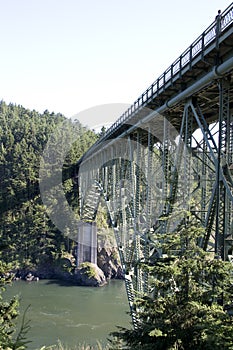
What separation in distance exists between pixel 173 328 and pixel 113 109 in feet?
68.1

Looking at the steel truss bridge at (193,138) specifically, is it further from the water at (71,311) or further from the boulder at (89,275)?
the boulder at (89,275)

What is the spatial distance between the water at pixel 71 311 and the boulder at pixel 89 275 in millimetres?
971

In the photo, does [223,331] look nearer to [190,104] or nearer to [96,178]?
[190,104]

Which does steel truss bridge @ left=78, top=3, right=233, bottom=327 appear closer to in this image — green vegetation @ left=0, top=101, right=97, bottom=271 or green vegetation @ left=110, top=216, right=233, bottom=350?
green vegetation @ left=110, top=216, right=233, bottom=350

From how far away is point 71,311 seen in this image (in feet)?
95.1

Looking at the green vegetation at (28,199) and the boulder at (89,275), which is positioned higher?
the green vegetation at (28,199)

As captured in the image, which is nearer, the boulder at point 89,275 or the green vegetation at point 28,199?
the boulder at point 89,275

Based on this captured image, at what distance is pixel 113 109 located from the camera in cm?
2534

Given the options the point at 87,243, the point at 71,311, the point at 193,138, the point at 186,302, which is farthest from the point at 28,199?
the point at 186,302

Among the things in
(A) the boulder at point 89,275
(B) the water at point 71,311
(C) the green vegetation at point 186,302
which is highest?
(C) the green vegetation at point 186,302

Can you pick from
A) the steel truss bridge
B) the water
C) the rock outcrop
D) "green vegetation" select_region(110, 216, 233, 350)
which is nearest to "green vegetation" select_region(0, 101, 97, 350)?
the rock outcrop

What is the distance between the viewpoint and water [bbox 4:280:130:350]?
23.8m

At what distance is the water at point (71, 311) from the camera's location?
23.8 metres

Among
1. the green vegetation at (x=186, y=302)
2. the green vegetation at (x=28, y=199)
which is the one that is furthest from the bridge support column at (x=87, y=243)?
the green vegetation at (x=186, y=302)
